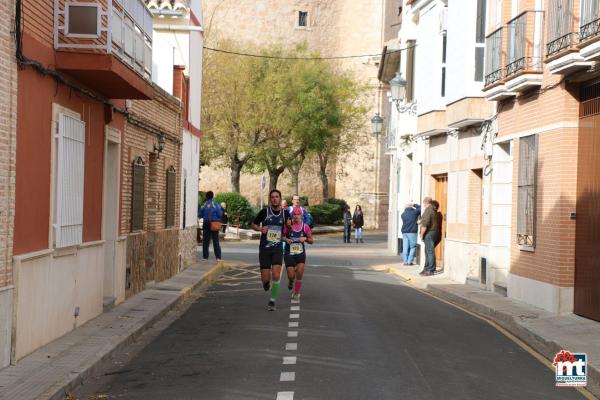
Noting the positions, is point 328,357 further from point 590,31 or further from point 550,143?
point 550,143

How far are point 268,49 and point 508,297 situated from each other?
3840cm

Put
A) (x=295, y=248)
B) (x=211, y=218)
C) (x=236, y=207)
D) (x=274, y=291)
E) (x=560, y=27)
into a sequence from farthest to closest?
(x=236, y=207) → (x=211, y=218) → (x=295, y=248) → (x=274, y=291) → (x=560, y=27)

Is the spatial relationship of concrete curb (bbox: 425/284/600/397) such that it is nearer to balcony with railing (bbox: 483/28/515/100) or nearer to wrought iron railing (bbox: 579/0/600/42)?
balcony with railing (bbox: 483/28/515/100)

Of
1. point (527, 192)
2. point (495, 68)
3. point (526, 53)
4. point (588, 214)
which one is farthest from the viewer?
point (495, 68)

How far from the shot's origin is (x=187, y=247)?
2556 centimetres

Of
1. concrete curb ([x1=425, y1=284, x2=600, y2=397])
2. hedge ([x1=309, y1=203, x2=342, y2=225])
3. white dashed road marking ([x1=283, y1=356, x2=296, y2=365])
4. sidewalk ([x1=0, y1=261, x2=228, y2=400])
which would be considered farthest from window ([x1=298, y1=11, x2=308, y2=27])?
white dashed road marking ([x1=283, y1=356, x2=296, y2=365])

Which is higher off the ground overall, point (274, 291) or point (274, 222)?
point (274, 222)

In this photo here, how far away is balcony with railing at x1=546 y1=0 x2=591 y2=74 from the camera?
14.6 m

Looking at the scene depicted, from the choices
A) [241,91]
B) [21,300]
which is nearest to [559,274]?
[21,300]

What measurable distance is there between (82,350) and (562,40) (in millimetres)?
8756

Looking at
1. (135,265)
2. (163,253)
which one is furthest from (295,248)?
A: (163,253)

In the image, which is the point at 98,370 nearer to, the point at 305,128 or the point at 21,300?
the point at 21,300

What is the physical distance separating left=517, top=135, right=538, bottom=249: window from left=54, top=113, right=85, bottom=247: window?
27.0ft

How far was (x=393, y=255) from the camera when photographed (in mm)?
35312
